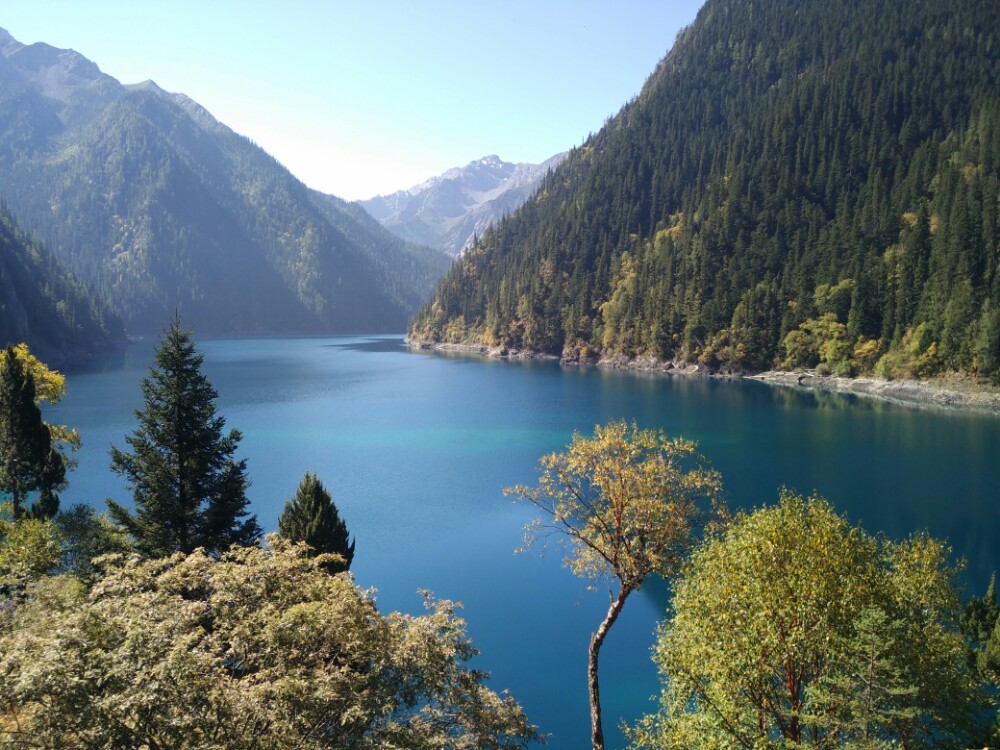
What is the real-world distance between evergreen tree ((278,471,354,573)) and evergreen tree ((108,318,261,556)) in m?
1.75

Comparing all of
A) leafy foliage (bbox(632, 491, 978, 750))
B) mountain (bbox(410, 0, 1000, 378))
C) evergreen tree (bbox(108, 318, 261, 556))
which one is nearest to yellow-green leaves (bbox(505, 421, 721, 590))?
leafy foliage (bbox(632, 491, 978, 750))

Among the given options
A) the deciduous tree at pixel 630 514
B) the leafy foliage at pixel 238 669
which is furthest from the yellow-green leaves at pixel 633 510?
the leafy foliage at pixel 238 669

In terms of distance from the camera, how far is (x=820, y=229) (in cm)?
13462

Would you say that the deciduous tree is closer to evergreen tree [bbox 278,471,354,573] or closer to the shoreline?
evergreen tree [bbox 278,471,354,573]

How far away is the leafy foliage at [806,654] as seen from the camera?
1533cm

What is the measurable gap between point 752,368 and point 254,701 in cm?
12705

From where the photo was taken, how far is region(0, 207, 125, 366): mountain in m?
133

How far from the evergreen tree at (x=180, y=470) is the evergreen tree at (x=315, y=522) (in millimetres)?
1748

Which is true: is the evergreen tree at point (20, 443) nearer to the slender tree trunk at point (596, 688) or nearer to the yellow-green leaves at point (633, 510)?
the yellow-green leaves at point (633, 510)

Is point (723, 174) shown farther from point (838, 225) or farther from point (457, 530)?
point (457, 530)

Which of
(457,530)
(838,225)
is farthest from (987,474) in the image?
(838,225)

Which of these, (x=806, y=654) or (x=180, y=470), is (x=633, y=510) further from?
(x=180, y=470)

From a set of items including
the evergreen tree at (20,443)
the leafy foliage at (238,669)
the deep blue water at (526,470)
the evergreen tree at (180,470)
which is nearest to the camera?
the leafy foliage at (238,669)

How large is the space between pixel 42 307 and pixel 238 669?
17282 cm
